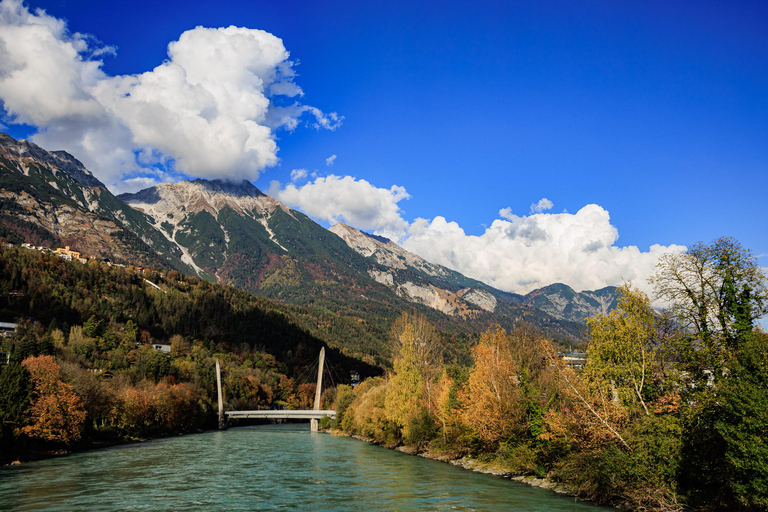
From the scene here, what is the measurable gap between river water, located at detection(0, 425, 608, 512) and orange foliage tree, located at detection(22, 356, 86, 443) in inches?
176

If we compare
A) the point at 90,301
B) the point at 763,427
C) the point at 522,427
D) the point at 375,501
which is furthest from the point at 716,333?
the point at 90,301

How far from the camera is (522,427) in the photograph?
44.4 m

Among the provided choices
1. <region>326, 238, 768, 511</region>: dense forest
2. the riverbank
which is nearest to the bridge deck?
the riverbank

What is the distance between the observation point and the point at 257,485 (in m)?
40.2

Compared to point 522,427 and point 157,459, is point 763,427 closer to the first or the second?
point 522,427

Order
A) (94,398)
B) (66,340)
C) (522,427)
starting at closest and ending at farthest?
(522,427)
(94,398)
(66,340)

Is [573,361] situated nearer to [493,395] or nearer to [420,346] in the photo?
[420,346]

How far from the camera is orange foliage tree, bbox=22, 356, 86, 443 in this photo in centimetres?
5878

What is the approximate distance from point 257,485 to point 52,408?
121 feet

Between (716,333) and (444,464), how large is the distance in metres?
35.2

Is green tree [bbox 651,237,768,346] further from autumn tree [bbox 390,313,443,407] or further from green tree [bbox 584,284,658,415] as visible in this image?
autumn tree [bbox 390,313,443,407]

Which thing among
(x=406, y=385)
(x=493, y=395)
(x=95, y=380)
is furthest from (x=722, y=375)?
(x=95, y=380)

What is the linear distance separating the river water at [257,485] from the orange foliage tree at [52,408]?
4.48m

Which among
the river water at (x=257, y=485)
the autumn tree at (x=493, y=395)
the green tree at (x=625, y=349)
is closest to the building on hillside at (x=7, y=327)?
the river water at (x=257, y=485)
